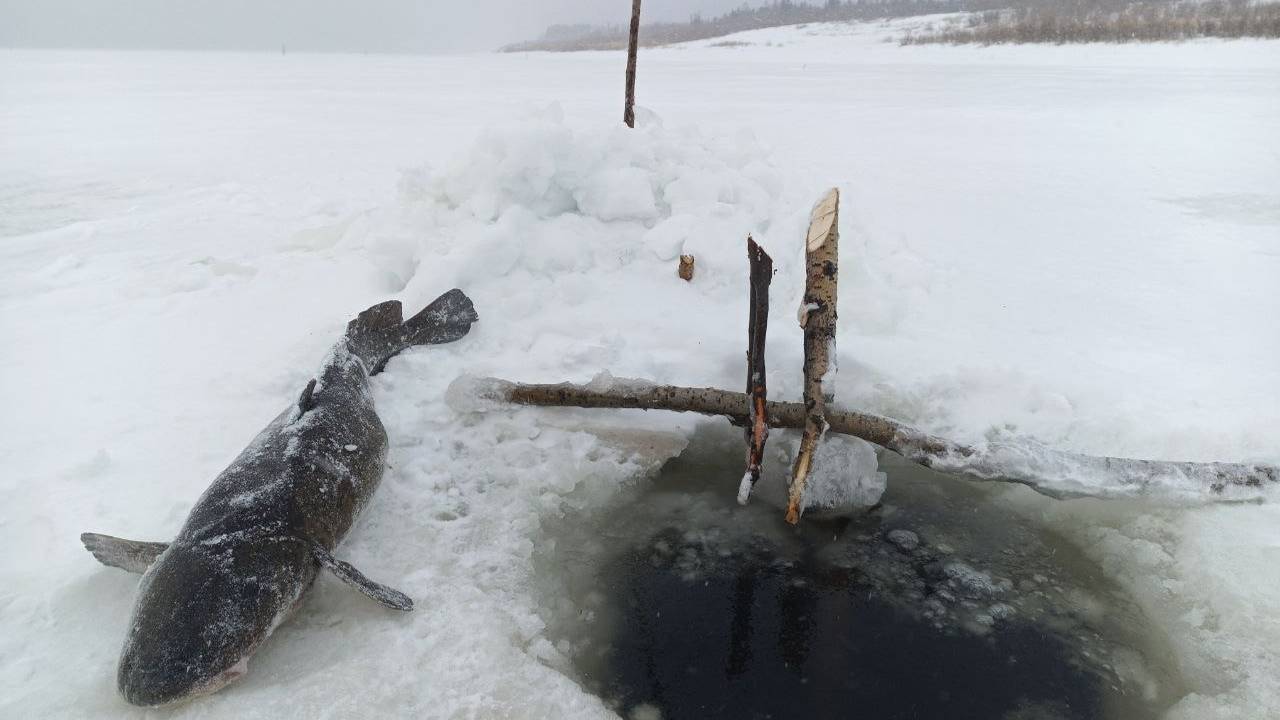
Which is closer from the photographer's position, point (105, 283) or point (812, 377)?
point (812, 377)

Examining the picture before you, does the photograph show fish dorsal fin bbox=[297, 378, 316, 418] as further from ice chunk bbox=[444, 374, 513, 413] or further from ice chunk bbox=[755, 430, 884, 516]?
ice chunk bbox=[755, 430, 884, 516]

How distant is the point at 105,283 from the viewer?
239 inches

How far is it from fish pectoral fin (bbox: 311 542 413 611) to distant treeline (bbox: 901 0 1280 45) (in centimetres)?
3495

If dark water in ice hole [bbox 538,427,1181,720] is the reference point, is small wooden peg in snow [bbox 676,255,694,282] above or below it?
above

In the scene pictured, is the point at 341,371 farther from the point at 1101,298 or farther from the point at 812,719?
the point at 1101,298

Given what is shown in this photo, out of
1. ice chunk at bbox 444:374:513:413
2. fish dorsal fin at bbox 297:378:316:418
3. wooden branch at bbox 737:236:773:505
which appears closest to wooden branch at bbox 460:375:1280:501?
wooden branch at bbox 737:236:773:505

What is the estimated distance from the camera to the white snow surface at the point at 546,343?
2865 millimetres

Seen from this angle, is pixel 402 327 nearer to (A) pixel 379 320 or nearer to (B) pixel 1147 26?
(A) pixel 379 320

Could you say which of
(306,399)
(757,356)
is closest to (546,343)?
(306,399)

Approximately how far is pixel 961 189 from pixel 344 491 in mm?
7628

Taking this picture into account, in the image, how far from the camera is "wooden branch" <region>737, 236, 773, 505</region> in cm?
335

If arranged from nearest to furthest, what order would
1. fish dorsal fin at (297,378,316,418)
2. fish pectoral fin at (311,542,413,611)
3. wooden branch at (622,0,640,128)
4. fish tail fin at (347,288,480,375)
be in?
fish pectoral fin at (311,542,413,611), fish dorsal fin at (297,378,316,418), fish tail fin at (347,288,480,375), wooden branch at (622,0,640,128)

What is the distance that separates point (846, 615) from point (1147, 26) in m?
40.8

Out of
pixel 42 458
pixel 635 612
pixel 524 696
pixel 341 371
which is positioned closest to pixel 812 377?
pixel 635 612
